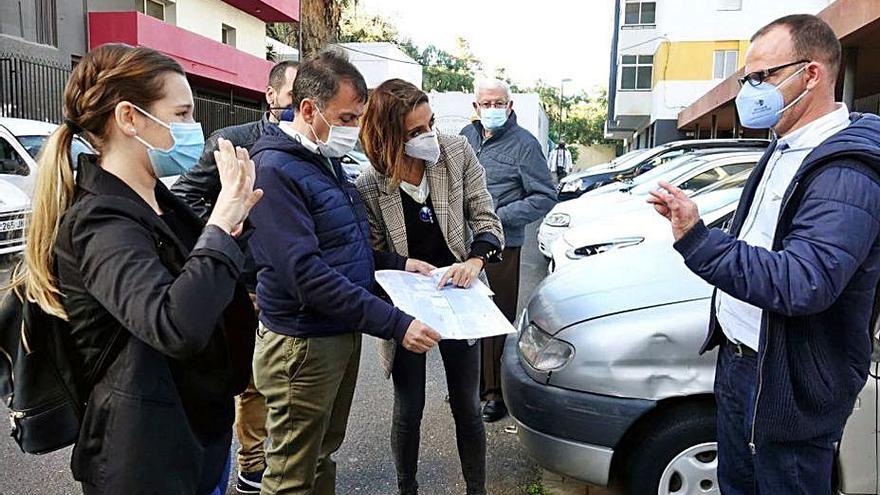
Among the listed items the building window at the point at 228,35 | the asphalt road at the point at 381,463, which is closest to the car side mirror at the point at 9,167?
the asphalt road at the point at 381,463

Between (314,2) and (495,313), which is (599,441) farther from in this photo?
(314,2)

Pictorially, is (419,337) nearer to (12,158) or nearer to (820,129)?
(820,129)

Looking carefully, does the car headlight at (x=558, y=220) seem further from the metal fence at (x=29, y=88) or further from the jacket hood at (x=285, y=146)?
the metal fence at (x=29, y=88)

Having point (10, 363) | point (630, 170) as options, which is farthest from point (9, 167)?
point (630, 170)

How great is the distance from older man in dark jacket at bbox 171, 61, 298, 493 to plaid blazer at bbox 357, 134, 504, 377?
0.57 meters

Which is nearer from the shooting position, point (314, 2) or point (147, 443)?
point (147, 443)

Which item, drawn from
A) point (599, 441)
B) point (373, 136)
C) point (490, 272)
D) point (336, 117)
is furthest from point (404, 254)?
point (490, 272)

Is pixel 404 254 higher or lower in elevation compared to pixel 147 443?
higher

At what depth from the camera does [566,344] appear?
2.92 meters

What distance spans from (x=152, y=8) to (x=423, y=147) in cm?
1891

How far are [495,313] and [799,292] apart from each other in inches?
43.2

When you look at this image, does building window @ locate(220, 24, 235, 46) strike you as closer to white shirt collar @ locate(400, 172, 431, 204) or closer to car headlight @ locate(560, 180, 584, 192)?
car headlight @ locate(560, 180, 584, 192)

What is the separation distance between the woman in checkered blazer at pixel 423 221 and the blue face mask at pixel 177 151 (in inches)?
41.6

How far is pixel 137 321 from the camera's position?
153 cm
